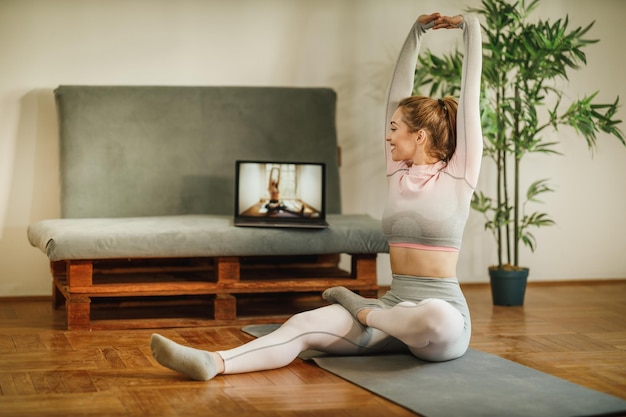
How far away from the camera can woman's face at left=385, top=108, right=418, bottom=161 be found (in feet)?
9.66

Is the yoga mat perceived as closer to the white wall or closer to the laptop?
the laptop

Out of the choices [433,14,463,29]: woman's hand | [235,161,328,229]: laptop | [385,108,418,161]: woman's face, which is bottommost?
[235,161,328,229]: laptop

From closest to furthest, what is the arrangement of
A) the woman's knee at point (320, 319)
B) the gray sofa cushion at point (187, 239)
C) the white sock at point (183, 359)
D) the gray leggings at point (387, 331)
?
1. the white sock at point (183, 359)
2. the gray leggings at point (387, 331)
3. the woman's knee at point (320, 319)
4. the gray sofa cushion at point (187, 239)

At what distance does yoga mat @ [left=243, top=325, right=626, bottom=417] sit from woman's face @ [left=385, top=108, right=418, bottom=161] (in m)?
0.66

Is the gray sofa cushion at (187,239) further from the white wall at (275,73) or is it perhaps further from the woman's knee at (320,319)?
the woman's knee at (320,319)

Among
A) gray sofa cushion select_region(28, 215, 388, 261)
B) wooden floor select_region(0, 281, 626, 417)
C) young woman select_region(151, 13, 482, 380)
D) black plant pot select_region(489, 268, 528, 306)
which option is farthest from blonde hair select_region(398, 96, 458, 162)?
black plant pot select_region(489, 268, 528, 306)

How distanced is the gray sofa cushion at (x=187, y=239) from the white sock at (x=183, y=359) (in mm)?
1037

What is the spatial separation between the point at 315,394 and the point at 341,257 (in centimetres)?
230

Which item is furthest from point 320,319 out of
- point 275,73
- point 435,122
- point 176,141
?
point 275,73

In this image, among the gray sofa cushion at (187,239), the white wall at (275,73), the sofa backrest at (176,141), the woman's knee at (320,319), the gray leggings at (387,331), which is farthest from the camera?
the white wall at (275,73)

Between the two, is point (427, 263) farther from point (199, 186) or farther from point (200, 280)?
point (199, 186)

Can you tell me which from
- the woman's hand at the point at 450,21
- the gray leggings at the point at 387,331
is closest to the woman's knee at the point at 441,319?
the gray leggings at the point at 387,331

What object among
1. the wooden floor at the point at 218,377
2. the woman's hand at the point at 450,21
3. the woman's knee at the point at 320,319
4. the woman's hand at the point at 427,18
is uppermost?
the woman's hand at the point at 427,18

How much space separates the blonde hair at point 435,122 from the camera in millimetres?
2922
